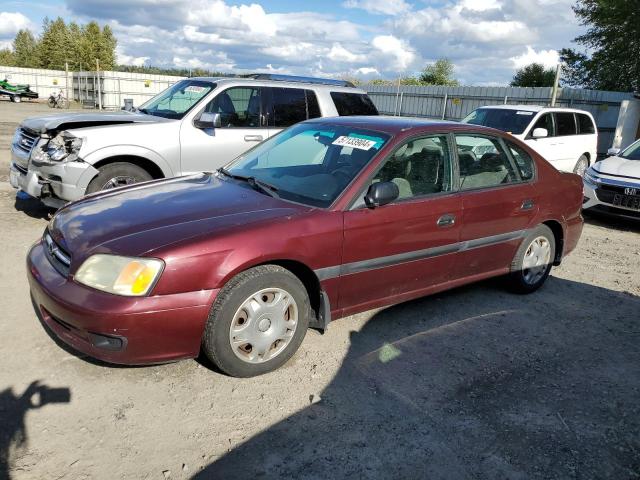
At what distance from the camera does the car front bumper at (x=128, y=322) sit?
2.71 metres

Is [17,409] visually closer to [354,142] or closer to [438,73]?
[354,142]

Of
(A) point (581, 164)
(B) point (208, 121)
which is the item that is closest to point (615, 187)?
(A) point (581, 164)

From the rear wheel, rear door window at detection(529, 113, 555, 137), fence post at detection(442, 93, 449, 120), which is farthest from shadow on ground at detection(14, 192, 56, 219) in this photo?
fence post at detection(442, 93, 449, 120)

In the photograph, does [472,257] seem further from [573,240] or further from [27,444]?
[27,444]

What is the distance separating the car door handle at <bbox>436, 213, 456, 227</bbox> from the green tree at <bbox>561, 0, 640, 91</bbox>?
2352 centimetres

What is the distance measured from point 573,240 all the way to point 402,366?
2.78 m

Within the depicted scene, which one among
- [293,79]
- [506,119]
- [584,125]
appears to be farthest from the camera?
[584,125]

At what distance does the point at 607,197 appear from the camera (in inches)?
315

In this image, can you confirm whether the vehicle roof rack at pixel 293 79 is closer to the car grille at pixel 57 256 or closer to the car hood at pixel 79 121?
the car hood at pixel 79 121

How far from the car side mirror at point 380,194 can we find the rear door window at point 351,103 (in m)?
3.99

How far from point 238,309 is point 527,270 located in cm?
307

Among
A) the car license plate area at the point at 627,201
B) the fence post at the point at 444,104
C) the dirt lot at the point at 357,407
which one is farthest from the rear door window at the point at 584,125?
the fence post at the point at 444,104

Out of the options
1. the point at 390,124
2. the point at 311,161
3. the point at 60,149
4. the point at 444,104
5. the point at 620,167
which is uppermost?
the point at 444,104

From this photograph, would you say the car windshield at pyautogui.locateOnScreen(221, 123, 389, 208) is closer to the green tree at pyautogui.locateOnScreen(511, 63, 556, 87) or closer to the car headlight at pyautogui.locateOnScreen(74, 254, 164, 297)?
the car headlight at pyautogui.locateOnScreen(74, 254, 164, 297)
